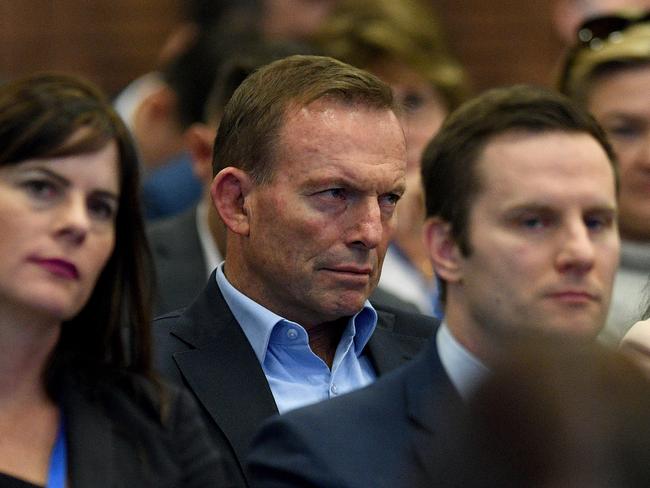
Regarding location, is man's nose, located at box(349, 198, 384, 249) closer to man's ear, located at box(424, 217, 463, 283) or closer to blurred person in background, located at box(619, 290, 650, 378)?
man's ear, located at box(424, 217, 463, 283)

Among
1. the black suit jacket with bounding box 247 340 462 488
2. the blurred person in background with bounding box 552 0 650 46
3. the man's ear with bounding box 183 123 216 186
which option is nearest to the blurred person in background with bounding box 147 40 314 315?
the man's ear with bounding box 183 123 216 186

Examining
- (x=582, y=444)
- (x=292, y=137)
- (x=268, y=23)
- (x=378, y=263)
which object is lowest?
(x=268, y=23)

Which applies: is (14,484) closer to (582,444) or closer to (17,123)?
(17,123)

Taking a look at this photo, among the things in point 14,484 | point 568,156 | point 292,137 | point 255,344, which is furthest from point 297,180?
point 14,484

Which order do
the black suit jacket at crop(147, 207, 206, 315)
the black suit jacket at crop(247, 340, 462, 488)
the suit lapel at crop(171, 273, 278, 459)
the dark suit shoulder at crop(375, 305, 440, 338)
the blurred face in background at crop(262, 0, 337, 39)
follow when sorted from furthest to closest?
the blurred face in background at crop(262, 0, 337, 39)
the black suit jacket at crop(147, 207, 206, 315)
the dark suit shoulder at crop(375, 305, 440, 338)
the suit lapel at crop(171, 273, 278, 459)
the black suit jacket at crop(247, 340, 462, 488)

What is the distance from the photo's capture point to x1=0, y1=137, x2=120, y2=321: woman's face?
327 centimetres

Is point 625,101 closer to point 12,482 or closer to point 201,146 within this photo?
point 201,146

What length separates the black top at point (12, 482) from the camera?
3.09m

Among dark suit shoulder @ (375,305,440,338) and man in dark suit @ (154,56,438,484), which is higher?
man in dark suit @ (154,56,438,484)

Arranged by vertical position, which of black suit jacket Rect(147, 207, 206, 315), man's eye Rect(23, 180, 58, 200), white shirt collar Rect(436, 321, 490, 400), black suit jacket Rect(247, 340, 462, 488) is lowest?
black suit jacket Rect(147, 207, 206, 315)

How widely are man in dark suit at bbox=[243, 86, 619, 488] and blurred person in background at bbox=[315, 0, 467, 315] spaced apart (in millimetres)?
2062

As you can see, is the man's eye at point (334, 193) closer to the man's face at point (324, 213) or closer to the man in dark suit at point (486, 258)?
the man's face at point (324, 213)

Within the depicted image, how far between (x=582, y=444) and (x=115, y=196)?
6.59 feet

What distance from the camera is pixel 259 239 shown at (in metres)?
3.58
